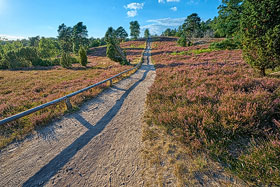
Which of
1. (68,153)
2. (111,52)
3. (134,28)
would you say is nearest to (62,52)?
(111,52)

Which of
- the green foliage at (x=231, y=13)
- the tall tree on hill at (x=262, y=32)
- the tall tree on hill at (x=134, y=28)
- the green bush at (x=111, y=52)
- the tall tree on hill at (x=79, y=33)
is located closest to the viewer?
the tall tree on hill at (x=262, y=32)

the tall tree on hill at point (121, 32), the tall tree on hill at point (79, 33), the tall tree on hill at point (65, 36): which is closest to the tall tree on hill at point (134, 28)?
the tall tree on hill at point (121, 32)

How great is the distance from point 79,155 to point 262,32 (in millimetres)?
10893

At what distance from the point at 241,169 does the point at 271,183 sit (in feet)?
1.32

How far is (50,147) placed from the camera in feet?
11.6

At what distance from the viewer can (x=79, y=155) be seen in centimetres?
321

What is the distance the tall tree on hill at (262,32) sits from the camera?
5.69m

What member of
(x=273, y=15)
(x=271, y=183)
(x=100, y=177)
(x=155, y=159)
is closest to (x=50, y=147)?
(x=100, y=177)

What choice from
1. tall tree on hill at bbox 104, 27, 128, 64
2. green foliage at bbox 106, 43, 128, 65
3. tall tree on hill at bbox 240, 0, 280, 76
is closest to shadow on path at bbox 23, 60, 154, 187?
tall tree on hill at bbox 240, 0, 280, 76

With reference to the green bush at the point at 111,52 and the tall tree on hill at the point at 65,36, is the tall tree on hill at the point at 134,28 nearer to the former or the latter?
the tall tree on hill at the point at 65,36

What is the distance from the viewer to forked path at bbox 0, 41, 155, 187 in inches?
101

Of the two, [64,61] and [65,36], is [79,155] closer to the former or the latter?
[64,61]

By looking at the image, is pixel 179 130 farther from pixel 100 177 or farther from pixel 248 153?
pixel 100 177

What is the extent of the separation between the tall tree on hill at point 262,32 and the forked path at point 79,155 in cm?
808
